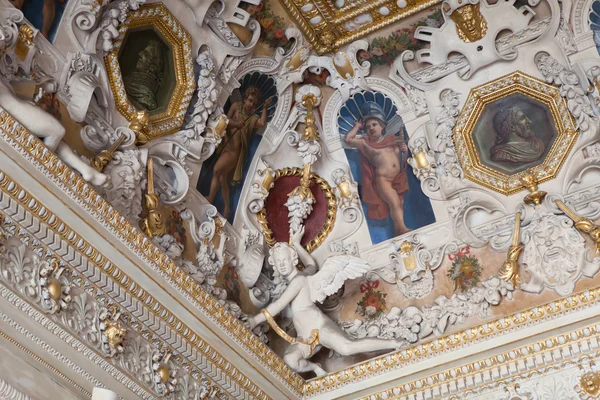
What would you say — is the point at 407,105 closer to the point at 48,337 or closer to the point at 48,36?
the point at 48,36

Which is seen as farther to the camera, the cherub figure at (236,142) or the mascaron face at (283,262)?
the cherub figure at (236,142)

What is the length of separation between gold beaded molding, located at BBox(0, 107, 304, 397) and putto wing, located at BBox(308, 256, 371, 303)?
0.98 meters

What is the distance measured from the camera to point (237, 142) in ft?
33.0

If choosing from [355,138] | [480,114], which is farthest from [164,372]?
[480,114]

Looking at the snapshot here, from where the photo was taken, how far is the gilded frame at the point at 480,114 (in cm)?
947

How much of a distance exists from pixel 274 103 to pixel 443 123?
2.30 m

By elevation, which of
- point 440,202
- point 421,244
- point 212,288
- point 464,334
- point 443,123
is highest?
point 443,123

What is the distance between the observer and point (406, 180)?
10320 millimetres

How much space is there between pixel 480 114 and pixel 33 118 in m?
5.73

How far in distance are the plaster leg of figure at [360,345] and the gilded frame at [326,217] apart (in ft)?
5.19

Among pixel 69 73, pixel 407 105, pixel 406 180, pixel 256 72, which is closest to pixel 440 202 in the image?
pixel 406 180

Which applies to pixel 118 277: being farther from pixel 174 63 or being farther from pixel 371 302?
pixel 371 302

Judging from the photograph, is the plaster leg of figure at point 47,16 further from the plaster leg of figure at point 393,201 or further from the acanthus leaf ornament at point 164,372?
the plaster leg of figure at point 393,201

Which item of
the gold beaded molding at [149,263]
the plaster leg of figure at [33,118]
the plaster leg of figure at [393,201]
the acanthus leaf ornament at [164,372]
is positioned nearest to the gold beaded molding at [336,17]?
the plaster leg of figure at [393,201]
